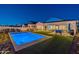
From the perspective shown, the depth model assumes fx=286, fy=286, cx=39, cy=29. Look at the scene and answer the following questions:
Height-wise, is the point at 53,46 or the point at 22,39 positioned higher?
the point at 22,39

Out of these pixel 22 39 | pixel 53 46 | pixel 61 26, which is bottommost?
pixel 53 46

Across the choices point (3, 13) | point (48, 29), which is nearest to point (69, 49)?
point (48, 29)

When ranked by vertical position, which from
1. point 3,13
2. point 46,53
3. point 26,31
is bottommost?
point 46,53

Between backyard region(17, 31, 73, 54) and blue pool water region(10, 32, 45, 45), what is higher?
blue pool water region(10, 32, 45, 45)

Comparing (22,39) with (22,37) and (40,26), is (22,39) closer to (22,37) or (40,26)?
(22,37)

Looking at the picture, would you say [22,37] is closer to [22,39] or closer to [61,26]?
[22,39]

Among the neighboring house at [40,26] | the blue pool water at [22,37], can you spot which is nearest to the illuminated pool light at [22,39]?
the blue pool water at [22,37]

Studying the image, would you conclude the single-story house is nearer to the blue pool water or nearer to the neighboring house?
the neighboring house

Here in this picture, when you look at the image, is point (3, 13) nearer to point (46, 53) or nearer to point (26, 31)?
point (26, 31)

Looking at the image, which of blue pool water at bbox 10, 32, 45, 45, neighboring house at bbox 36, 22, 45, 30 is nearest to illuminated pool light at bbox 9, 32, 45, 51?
blue pool water at bbox 10, 32, 45, 45

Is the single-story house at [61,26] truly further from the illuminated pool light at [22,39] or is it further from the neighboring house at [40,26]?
the illuminated pool light at [22,39]

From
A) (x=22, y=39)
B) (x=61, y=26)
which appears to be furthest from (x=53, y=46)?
(x=22, y=39)

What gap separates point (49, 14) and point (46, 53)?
0.54 meters
